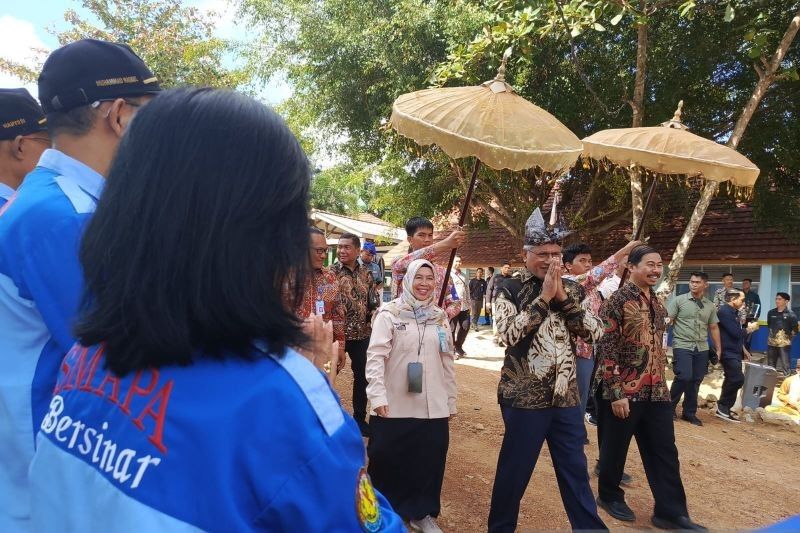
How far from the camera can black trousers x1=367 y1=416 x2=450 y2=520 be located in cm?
411

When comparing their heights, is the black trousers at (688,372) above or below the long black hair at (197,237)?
below

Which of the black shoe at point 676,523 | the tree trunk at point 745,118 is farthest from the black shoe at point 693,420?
the black shoe at point 676,523

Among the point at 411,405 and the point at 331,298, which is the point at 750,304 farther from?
the point at 411,405

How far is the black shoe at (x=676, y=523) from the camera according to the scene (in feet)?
13.9

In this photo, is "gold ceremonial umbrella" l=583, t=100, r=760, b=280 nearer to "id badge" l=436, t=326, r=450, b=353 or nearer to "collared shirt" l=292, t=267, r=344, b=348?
"id badge" l=436, t=326, r=450, b=353

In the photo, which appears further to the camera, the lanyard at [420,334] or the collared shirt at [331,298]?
the collared shirt at [331,298]

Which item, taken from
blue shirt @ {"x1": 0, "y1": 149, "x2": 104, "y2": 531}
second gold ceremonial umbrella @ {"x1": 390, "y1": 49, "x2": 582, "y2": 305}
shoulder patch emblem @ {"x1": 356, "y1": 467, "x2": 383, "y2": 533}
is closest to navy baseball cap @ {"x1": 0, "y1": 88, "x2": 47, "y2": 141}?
blue shirt @ {"x1": 0, "y1": 149, "x2": 104, "y2": 531}

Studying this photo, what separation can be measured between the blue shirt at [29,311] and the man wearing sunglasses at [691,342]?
8100 millimetres

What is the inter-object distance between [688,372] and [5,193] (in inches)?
318

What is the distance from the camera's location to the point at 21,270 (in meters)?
1.27

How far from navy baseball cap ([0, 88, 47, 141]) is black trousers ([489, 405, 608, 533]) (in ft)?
9.49

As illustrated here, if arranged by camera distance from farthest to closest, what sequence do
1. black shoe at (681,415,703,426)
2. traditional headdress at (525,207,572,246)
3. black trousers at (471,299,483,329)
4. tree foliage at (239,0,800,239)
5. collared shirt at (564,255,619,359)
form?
black trousers at (471,299,483,329) < tree foliage at (239,0,800,239) < black shoe at (681,415,703,426) < collared shirt at (564,255,619,359) < traditional headdress at (525,207,572,246)

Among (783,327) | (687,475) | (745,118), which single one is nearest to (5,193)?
(687,475)

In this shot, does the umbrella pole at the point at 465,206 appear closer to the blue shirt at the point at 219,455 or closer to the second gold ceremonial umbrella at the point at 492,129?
the second gold ceremonial umbrella at the point at 492,129
